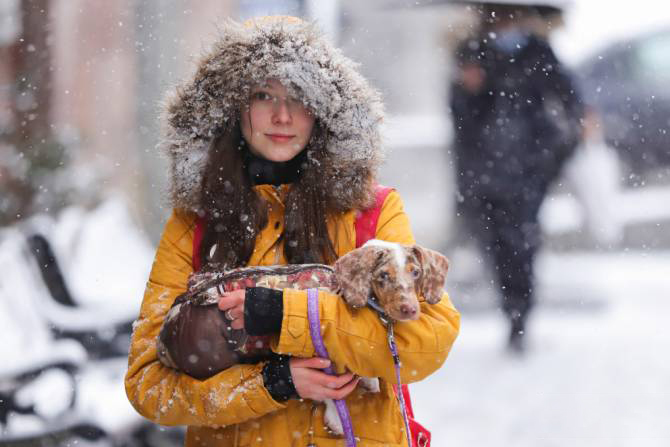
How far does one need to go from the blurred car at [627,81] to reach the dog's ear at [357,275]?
6229 mm

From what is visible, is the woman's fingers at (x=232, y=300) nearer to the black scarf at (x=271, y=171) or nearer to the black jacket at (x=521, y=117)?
the black scarf at (x=271, y=171)

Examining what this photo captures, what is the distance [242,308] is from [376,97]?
0.79 meters

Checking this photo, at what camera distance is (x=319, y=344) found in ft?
5.68

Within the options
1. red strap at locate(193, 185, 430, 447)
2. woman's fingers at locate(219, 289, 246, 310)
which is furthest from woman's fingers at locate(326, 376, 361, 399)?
woman's fingers at locate(219, 289, 246, 310)

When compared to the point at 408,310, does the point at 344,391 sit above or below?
below

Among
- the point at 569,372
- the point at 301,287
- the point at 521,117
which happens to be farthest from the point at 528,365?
the point at 301,287

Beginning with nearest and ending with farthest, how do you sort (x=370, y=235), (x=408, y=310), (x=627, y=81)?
(x=408, y=310)
(x=370, y=235)
(x=627, y=81)

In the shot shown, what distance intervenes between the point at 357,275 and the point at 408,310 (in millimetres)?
143

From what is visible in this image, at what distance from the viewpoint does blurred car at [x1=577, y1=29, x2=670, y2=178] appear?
296 inches

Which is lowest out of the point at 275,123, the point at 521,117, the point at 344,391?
the point at 344,391

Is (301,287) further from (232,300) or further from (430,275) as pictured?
(430,275)

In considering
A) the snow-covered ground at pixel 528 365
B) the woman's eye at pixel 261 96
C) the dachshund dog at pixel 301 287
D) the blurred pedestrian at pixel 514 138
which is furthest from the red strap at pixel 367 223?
the blurred pedestrian at pixel 514 138

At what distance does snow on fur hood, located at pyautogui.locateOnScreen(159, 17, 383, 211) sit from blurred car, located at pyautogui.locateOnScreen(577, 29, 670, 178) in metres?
5.77

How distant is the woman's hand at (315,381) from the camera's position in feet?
5.74
